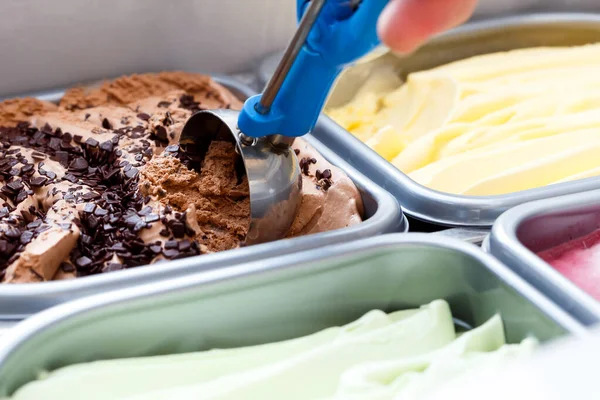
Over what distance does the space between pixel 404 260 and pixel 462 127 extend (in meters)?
0.62

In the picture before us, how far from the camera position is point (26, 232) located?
101 cm

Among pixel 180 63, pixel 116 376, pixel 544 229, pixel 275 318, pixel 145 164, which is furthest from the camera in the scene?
pixel 180 63

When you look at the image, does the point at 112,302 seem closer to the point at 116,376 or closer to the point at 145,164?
the point at 116,376

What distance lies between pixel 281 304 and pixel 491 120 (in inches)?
33.1

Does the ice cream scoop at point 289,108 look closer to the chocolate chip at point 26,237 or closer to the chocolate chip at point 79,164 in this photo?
the chocolate chip at point 79,164

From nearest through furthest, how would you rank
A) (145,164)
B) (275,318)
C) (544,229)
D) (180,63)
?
(275,318)
(544,229)
(145,164)
(180,63)

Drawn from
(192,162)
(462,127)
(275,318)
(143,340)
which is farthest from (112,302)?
(462,127)

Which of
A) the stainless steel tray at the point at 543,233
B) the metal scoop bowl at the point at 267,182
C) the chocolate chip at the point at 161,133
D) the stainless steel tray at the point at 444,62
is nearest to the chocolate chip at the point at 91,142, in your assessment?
the chocolate chip at the point at 161,133

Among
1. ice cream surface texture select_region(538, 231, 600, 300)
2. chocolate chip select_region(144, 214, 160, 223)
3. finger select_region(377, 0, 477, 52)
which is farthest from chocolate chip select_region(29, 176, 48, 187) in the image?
ice cream surface texture select_region(538, 231, 600, 300)

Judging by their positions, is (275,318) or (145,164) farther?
(145,164)

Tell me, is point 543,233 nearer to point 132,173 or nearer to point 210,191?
point 210,191

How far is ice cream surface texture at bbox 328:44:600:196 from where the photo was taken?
130 centimetres

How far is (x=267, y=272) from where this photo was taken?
35.6 inches

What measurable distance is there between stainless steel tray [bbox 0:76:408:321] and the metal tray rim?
4cm
